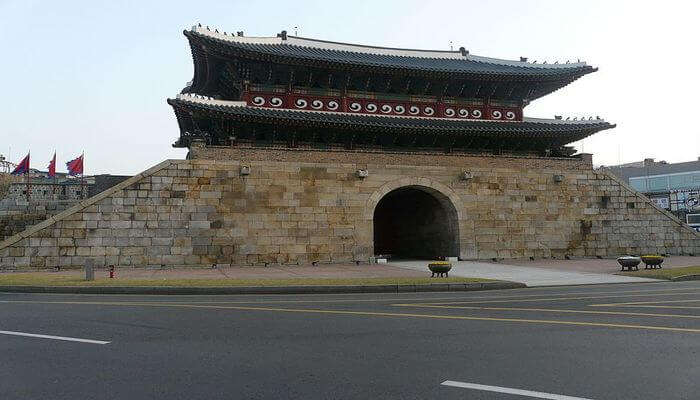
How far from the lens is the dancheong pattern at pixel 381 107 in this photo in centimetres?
2302

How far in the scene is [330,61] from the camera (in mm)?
22391

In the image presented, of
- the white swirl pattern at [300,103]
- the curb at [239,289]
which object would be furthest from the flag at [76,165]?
the curb at [239,289]

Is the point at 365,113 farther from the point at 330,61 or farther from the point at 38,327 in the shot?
the point at 38,327

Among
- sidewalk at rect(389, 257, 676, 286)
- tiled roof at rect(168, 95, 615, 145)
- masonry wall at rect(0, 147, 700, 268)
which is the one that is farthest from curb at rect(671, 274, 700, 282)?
tiled roof at rect(168, 95, 615, 145)

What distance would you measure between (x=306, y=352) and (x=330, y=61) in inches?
738

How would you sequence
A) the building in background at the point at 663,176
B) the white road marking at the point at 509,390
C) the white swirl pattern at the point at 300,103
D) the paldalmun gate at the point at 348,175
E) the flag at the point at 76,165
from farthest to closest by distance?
the building in background at the point at 663,176 < the flag at the point at 76,165 < the white swirl pattern at the point at 300,103 < the paldalmun gate at the point at 348,175 < the white road marking at the point at 509,390

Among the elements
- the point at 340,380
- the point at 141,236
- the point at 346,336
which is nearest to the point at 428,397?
the point at 340,380

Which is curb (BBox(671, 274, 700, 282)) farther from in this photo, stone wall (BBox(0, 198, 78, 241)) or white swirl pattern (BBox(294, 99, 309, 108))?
stone wall (BBox(0, 198, 78, 241))

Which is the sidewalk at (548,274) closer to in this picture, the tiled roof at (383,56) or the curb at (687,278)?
the curb at (687,278)

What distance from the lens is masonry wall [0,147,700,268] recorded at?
62.7ft

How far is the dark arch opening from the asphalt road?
14122 millimetres

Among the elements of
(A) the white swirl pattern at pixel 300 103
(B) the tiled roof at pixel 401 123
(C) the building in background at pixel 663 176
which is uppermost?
(C) the building in background at pixel 663 176

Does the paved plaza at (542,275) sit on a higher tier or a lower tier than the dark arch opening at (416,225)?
lower

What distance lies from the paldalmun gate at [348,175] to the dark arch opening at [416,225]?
0.17 meters
